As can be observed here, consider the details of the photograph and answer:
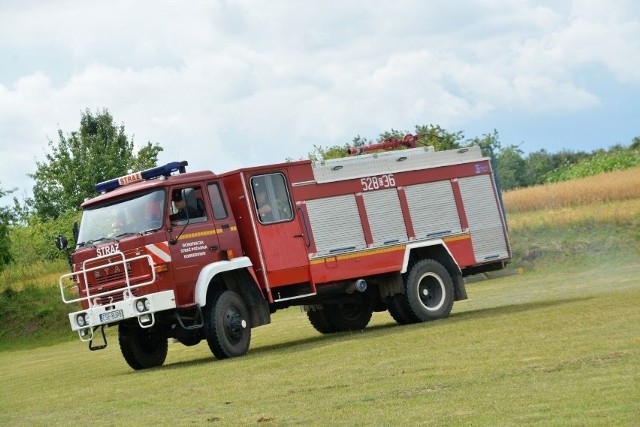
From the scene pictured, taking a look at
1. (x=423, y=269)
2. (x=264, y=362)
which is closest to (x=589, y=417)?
(x=264, y=362)

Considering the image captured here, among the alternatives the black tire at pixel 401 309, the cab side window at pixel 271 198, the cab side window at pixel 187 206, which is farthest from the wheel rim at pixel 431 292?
the cab side window at pixel 187 206

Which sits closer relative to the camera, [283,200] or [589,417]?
[589,417]

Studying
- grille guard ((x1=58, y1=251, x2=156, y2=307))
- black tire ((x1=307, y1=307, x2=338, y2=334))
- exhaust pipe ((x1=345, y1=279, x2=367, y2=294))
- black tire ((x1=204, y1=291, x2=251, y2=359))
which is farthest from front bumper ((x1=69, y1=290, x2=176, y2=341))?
black tire ((x1=307, y1=307, x2=338, y2=334))

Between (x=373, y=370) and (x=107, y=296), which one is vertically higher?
(x=107, y=296)

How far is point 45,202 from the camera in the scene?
83.1 meters

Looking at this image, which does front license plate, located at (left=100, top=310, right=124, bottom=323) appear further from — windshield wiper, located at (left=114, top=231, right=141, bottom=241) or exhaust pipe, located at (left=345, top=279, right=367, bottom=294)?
exhaust pipe, located at (left=345, top=279, right=367, bottom=294)

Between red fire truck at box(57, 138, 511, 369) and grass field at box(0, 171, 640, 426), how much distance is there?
705 millimetres

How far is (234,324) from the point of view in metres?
21.2

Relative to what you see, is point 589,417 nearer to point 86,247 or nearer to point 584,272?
point 86,247

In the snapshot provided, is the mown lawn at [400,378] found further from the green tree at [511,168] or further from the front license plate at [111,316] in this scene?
the green tree at [511,168]

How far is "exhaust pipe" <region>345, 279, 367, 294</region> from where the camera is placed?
901 inches

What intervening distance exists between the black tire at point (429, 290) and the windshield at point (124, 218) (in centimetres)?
525

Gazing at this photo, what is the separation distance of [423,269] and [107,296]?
5.94 m

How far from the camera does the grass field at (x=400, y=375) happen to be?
38.2 ft
